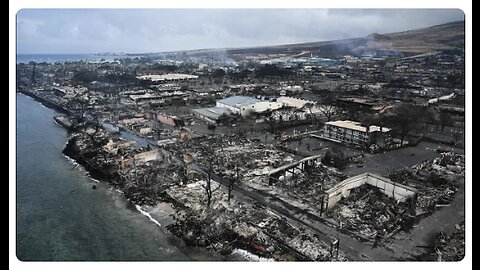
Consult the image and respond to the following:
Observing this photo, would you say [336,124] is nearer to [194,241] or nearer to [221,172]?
[221,172]

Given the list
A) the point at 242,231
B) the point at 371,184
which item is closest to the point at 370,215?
the point at 371,184

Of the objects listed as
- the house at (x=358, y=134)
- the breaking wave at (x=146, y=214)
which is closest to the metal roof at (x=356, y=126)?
the house at (x=358, y=134)

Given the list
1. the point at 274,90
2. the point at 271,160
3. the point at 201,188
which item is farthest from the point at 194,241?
the point at 274,90

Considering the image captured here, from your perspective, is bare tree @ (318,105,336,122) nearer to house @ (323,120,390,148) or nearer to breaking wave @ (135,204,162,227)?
house @ (323,120,390,148)

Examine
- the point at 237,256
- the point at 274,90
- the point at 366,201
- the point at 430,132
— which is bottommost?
the point at 237,256

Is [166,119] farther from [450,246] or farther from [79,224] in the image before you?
[450,246]

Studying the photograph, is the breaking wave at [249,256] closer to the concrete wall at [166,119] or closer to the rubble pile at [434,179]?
the rubble pile at [434,179]
